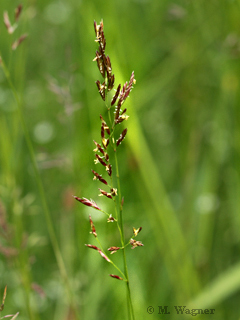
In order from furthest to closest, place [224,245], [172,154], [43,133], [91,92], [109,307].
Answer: [43,133], [172,154], [224,245], [91,92], [109,307]

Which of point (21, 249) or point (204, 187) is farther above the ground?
point (204, 187)

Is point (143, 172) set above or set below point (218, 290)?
above

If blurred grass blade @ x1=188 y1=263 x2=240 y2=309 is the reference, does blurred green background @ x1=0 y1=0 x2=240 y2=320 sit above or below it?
above

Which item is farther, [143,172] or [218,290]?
[143,172]

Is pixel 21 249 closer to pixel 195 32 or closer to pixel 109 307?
pixel 109 307

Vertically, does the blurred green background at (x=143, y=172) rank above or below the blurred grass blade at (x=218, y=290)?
above

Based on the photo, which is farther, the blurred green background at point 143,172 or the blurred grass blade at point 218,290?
the blurred green background at point 143,172

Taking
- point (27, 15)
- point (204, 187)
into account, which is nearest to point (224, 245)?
point (204, 187)

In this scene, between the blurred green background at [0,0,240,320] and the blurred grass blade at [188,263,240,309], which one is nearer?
the blurred grass blade at [188,263,240,309]
